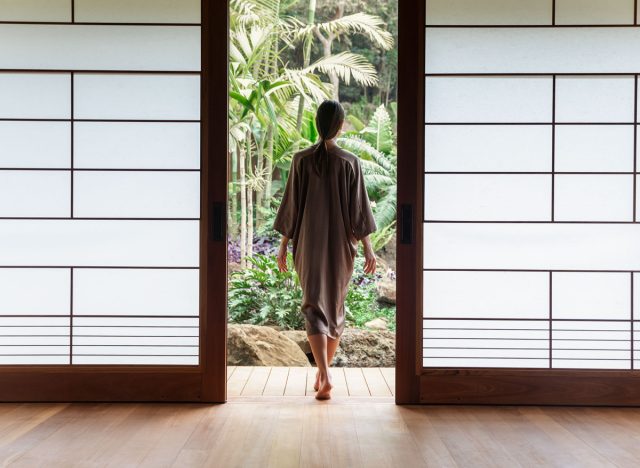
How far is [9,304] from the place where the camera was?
115 inches

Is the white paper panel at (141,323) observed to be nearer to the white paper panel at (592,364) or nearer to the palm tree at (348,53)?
the white paper panel at (592,364)

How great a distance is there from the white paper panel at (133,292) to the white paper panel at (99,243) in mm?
48

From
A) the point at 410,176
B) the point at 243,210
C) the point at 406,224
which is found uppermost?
the point at 410,176

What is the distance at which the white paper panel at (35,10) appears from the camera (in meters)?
2.90

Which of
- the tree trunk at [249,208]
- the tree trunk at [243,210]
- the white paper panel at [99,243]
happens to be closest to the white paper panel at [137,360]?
the white paper panel at [99,243]

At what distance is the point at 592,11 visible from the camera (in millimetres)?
2881

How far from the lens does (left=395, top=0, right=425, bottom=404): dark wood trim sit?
9.41 ft

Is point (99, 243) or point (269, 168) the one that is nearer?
point (99, 243)

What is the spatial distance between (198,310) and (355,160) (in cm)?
103

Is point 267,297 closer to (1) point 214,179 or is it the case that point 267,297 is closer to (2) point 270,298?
(2) point 270,298

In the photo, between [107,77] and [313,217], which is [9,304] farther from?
[313,217]

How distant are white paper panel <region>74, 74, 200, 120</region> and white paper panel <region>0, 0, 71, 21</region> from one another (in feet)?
0.97

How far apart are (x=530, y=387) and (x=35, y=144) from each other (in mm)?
2533

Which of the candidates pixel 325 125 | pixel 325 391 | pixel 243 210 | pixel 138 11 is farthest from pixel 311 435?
pixel 243 210
